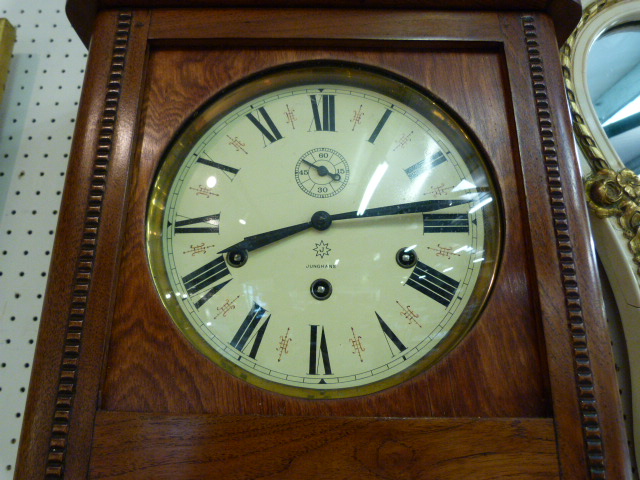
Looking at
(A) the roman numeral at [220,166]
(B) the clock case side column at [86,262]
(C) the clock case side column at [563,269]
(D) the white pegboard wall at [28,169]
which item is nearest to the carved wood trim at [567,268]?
(C) the clock case side column at [563,269]

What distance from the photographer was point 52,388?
2.18 ft

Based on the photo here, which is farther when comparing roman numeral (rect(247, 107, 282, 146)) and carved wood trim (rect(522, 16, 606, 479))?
roman numeral (rect(247, 107, 282, 146))

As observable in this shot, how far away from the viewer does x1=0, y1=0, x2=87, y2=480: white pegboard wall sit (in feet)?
3.21

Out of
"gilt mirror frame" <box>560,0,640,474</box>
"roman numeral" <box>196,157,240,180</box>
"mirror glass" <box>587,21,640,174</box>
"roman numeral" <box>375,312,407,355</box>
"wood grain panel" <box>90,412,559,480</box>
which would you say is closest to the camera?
"wood grain panel" <box>90,412,559,480</box>

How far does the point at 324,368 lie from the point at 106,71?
1.83 feet

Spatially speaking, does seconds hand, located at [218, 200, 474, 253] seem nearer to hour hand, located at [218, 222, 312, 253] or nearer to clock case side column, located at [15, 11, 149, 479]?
hour hand, located at [218, 222, 312, 253]

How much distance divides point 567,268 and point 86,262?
65cm

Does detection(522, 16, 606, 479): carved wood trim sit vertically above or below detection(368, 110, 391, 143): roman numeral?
below

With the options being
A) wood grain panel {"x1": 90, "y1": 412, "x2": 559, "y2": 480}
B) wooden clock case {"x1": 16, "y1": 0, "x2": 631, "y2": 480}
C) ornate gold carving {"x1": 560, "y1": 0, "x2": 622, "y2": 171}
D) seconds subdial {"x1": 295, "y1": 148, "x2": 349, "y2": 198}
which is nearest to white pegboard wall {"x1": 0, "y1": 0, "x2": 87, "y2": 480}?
wooden clock case {"x1": 16, "y1": 0, "x2": 631, "y2": 480}

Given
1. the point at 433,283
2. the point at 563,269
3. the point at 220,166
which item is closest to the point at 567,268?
the point at 563,269

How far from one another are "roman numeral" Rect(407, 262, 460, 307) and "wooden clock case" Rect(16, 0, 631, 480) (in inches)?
2.4

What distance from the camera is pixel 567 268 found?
0.72m

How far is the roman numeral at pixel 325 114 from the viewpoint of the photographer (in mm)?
864

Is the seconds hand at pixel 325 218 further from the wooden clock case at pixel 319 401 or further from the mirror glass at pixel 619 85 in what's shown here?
the mirror glass at pixel 619 85
